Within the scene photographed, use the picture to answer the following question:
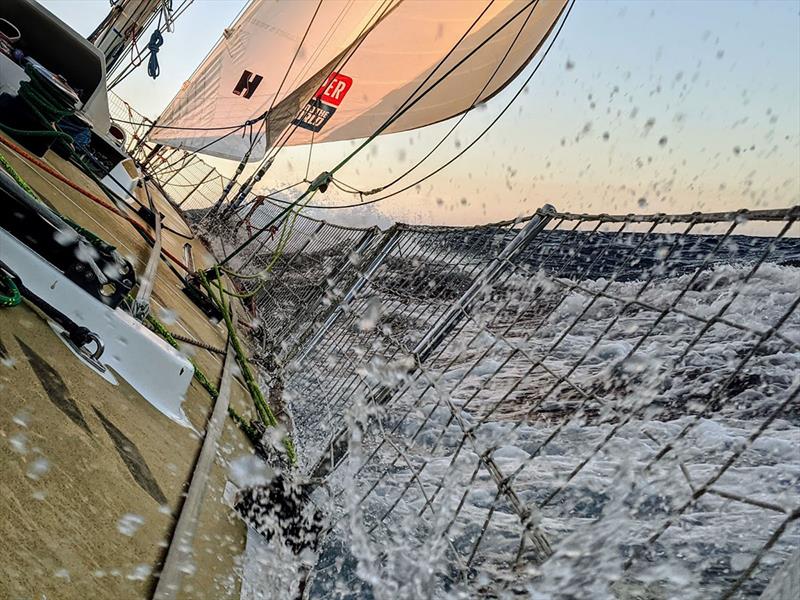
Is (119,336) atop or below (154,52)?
below

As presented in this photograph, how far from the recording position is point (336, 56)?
10539 millimetres

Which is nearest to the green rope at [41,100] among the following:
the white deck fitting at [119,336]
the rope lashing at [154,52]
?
the white deck fitting at [119,336]

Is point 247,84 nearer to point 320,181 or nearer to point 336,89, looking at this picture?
point 336,89

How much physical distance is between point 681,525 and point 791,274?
6442mm

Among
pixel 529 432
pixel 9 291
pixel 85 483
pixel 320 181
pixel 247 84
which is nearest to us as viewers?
pixel 85 483

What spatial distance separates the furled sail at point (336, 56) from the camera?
10.8 m

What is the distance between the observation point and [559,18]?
12.1 m

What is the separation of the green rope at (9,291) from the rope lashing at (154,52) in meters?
7.96

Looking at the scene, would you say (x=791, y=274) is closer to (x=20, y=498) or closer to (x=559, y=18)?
(x=559, y=18)

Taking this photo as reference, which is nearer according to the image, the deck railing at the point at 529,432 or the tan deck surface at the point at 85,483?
the tan deck surface at the point at 85,483

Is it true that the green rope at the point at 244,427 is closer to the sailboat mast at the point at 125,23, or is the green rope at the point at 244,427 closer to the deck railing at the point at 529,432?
the deck railing at the point at 529,432

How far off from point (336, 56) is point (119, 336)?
9335 mm

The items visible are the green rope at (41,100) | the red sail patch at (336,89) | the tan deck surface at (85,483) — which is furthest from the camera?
the red sail patch at (336,89)

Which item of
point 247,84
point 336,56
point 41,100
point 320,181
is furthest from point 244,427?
point 247,84
